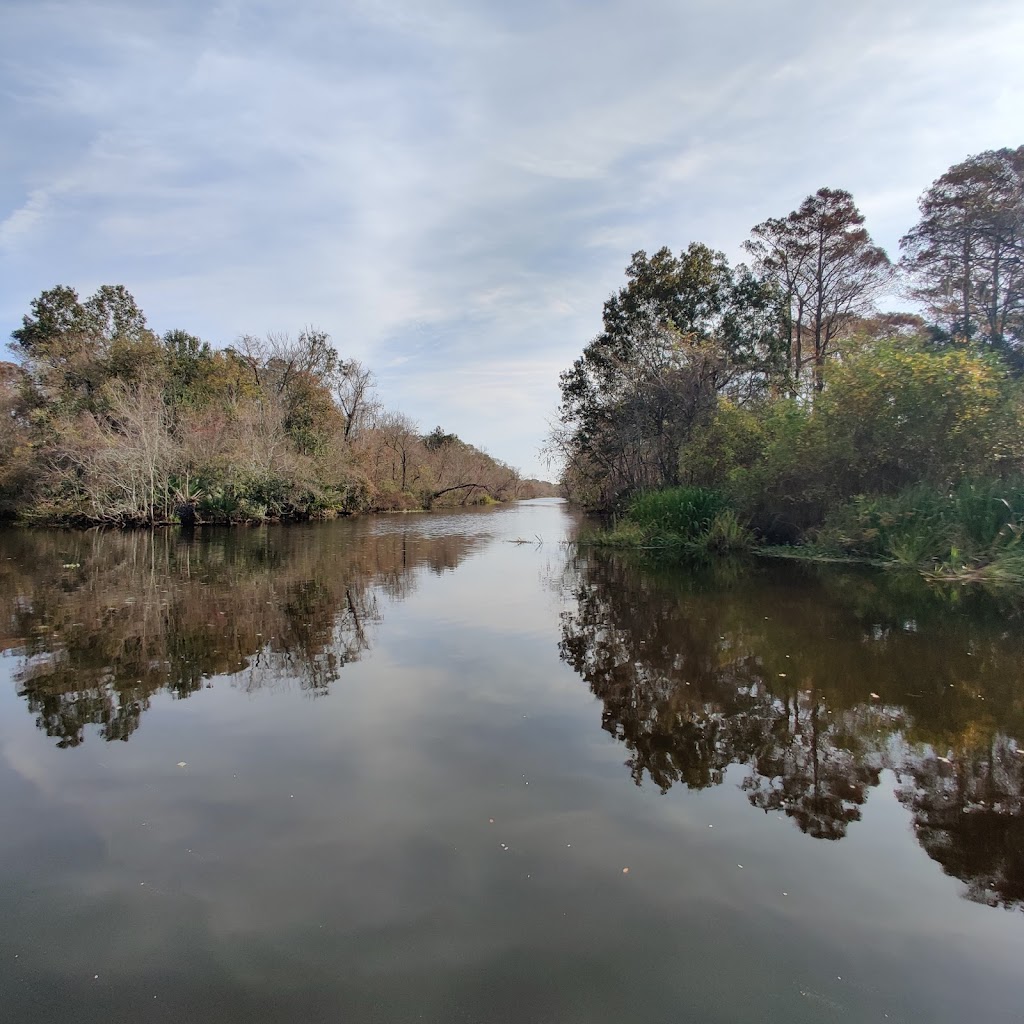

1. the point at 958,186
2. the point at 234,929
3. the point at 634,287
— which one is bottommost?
the point at 234,929

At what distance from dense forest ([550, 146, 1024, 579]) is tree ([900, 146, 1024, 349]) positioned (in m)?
0.06

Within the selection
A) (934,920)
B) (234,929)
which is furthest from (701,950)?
(234,929)

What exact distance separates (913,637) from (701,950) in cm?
560

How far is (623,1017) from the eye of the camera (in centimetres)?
202

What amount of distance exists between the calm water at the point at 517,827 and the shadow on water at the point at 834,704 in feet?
0.09

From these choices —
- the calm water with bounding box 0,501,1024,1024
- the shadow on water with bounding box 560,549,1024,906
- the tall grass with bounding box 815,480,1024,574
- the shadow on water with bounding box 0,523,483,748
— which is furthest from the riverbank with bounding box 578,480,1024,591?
the shadow on water with bounding box 0,523,483,748

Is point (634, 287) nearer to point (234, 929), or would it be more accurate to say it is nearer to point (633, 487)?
point (633, 487)

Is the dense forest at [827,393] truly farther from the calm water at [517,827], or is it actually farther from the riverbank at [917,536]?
the calm water at [517,827]

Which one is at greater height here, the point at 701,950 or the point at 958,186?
the point at 958,186

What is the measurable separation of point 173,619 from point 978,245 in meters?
27.2

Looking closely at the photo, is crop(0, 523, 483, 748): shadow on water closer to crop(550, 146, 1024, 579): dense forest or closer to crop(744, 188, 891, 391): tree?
crop(550, 146, 1024, 579): dense forest

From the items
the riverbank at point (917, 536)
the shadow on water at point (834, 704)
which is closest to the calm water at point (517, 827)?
the shadow on water at point (834, 704)

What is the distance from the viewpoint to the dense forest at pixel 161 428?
2511cm

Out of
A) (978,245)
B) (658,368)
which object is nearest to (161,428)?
(658,368)
